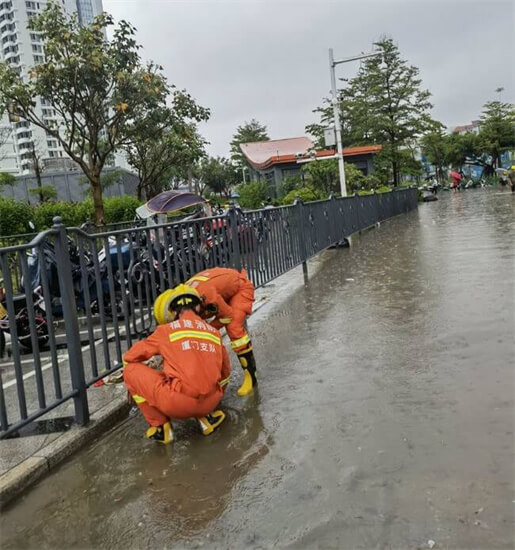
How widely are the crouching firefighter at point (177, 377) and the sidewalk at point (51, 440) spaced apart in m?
0.47

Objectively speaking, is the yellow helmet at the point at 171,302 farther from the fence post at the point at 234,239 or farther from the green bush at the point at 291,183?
the green bush at the point at 291,183

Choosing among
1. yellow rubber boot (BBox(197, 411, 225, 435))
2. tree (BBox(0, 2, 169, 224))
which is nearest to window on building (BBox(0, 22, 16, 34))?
tree (BBox(0, 2, 169, 224))

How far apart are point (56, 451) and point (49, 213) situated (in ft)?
66.5

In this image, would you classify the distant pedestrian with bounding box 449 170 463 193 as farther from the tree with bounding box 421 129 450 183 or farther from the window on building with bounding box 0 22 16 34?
the window on building with bounding box 0 22 16 34

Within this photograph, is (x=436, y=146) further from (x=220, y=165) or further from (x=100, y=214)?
(x=100, y=214)

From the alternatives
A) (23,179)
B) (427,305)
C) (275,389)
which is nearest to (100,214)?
(427,305)

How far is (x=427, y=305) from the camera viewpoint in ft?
20.4

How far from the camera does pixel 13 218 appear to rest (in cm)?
1981

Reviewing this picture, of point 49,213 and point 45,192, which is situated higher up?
point 45,192

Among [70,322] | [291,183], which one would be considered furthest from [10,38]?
[70,322]

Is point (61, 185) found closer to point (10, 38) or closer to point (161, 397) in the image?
point (161, 397)

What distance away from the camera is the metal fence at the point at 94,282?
3484 mm

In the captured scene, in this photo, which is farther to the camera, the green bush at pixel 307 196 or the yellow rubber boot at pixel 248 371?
the green bush at pixel 307 196

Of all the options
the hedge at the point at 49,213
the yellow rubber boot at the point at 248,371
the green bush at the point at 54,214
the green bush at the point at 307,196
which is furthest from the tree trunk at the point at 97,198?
the yellow rubber boot at the point at 248,371
